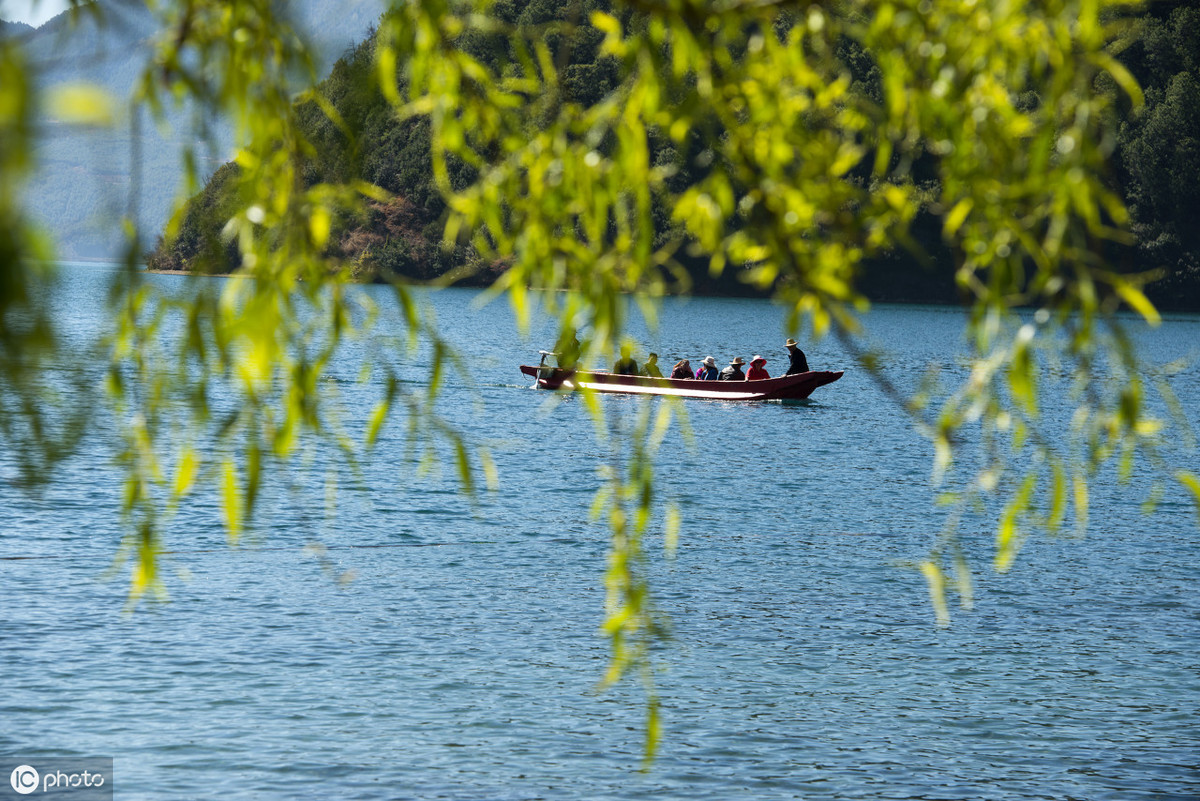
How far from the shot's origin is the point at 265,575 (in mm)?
15734

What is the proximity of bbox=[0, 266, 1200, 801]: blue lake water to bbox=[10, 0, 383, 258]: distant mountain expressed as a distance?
1.35 metres

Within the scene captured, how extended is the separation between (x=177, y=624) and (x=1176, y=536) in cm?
1430

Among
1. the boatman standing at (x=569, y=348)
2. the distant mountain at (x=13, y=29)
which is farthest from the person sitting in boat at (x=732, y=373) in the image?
the distant mountain at (x=13, y=29)

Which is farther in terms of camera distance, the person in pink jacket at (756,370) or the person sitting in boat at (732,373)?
the person sitting in boat at (732,373)

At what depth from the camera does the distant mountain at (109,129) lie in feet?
8.38

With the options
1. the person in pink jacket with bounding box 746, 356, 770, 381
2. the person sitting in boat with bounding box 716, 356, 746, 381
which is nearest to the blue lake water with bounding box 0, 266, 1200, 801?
the person in pink jacket with bounding box 746, 356, 770, 381

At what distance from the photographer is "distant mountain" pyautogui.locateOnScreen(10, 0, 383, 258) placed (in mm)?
2555

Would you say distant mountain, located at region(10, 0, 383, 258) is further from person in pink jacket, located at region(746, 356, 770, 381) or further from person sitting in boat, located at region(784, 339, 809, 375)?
person in pink jacket, located at region(746, 356, 770, 381)

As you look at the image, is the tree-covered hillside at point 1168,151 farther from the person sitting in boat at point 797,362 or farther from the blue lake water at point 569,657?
the blue lake water at point 569,657

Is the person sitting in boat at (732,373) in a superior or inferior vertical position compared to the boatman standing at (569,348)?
inferior

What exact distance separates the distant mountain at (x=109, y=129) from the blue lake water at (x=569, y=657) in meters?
1.35

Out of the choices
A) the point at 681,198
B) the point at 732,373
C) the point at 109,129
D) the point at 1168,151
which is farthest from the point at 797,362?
the point at 1168,151

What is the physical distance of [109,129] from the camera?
2.52m

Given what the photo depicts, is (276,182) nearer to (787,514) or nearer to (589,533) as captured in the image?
(589,533)
